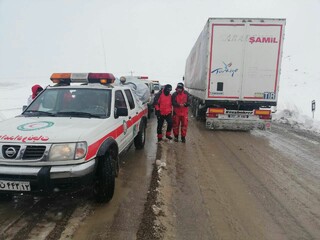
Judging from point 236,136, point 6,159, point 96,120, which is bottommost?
point 236,136

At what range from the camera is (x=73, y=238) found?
3271 millimetres

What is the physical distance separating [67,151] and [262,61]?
7.99m

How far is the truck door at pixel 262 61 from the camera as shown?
9368 mm

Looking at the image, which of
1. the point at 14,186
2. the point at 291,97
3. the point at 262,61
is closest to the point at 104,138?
the point at 14,186

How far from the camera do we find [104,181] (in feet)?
12.7

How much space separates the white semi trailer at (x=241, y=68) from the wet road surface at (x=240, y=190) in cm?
198

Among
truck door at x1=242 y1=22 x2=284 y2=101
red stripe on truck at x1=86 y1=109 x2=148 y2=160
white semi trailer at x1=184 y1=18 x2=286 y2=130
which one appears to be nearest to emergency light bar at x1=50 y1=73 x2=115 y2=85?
red stripe on truck at x1=86 y1=109 x2=148 y2=160

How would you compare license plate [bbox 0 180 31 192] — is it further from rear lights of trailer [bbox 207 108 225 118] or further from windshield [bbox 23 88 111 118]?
rear lights of trailer [bbox 207 108 225 118]

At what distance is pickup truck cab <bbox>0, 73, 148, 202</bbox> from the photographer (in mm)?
3410

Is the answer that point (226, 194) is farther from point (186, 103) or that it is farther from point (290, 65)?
point (290, 65)

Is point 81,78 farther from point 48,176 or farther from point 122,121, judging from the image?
point 48,176

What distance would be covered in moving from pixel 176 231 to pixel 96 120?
6.57 feet

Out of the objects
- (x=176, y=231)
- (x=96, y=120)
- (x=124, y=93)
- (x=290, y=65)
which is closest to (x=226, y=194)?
(x=176, y=231)

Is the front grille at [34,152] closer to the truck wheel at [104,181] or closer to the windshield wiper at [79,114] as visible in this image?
the truck wheel at [104,181]
